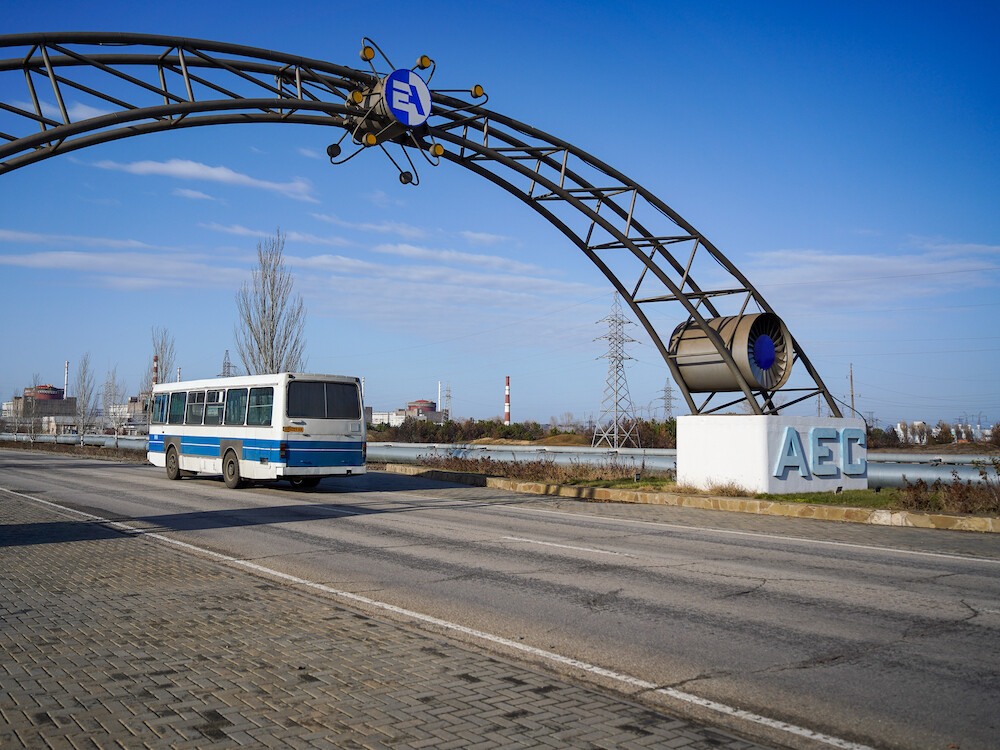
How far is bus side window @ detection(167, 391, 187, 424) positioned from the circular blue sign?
53.6 feet

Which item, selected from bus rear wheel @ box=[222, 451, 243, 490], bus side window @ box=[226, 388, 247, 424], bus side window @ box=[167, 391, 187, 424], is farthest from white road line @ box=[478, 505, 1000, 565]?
bus side window @ box=[167, 391, 187, 424]

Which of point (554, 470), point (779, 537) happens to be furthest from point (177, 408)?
point (779, 537)

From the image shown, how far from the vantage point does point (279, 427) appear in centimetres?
1958

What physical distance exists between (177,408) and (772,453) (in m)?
17.3

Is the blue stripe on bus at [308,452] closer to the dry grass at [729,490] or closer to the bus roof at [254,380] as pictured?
the bus roof at [254,380]

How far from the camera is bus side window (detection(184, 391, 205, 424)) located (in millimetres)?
23062

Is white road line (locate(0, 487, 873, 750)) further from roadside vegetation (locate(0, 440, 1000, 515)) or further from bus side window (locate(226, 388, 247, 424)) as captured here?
roadside vegetation (locate(0, 440, 1000, 515))

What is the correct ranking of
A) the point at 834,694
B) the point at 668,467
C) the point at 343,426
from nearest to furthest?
the point at 834,694 < the point at 343,426 < the point at 668,467

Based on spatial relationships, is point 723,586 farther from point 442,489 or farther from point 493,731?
point 442,489

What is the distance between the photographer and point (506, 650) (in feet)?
20.3

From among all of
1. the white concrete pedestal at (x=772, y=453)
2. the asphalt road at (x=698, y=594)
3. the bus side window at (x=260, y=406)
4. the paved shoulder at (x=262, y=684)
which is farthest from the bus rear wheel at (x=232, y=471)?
the paved shoulder at (x=262, y=684)

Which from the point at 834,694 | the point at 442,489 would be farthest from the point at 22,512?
the point at 834,694

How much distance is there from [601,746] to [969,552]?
9.45 metres

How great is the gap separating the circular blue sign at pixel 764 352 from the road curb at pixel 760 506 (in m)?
3.62
